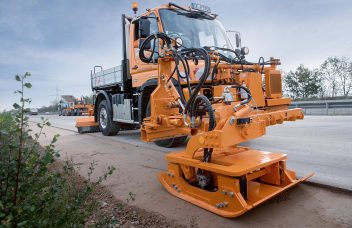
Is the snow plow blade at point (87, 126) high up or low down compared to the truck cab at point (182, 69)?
down

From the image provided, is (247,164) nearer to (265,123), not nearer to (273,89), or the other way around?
(265,123)

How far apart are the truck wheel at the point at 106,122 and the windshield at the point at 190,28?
3.93 meters

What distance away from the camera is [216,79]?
5.00 m

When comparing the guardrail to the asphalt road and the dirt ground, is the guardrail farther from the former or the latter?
the dirt ground

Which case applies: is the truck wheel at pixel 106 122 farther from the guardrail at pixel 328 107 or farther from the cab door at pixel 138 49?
the guardrail at pixel 328 107

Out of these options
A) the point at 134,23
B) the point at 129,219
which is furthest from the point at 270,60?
the point at 129,219

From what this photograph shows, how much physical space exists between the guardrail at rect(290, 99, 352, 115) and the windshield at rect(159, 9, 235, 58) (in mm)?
8916

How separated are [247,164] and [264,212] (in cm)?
50

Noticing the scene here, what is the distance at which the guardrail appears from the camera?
1309 centimetres

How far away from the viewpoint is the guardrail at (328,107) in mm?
13091

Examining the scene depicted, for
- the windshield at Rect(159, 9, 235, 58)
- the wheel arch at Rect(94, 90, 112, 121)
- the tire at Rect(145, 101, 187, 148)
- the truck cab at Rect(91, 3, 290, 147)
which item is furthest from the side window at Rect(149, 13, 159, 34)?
the wheel arch at Rect(94, 90, 112, 121)

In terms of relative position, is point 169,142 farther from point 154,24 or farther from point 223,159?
point 223,159

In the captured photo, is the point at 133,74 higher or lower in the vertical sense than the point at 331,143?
higher

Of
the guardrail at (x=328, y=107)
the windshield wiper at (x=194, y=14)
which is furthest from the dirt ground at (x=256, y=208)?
the guardrail at (x=328, y=107)
